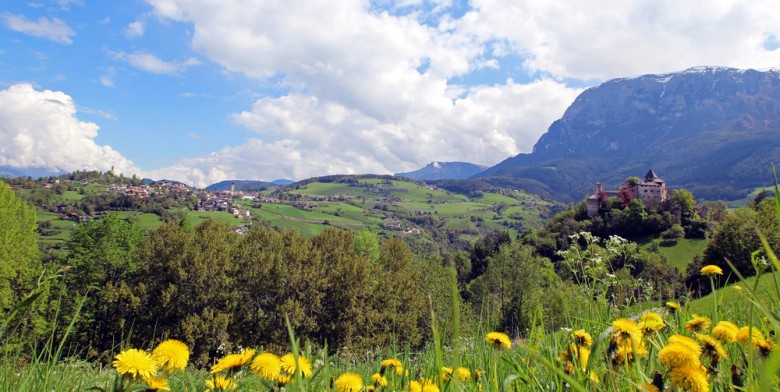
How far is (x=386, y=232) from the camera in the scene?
548 ft

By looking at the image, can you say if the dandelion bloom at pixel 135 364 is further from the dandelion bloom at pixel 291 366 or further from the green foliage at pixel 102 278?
the green foliage at pixel 102 278

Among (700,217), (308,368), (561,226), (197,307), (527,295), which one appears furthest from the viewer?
(561,226)

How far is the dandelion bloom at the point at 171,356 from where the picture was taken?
1.70 m

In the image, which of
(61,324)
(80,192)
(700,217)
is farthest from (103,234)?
(80,192)

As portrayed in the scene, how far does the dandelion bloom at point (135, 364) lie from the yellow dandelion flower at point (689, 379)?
5.87 feet

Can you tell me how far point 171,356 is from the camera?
1.75 metres

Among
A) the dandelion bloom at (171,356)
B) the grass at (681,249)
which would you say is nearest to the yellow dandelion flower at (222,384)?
the dandelion bloom at (171,356)

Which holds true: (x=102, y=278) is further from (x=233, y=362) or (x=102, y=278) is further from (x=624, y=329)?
(x=624, y=329)

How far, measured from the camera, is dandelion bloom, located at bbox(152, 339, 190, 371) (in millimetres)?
1703

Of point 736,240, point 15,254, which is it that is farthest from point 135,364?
point 15,254

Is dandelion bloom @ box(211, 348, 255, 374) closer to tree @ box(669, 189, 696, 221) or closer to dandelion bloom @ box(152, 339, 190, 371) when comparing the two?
dandelion bloom @ box(152, 339, 190, 371)

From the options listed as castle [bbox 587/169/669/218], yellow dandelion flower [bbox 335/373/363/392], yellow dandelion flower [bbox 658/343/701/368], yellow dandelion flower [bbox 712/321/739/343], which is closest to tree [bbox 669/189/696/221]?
castle [bbox 587/169/669/218]

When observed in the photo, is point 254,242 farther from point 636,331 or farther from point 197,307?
point 636,331

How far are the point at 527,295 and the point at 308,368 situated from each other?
131 ft
